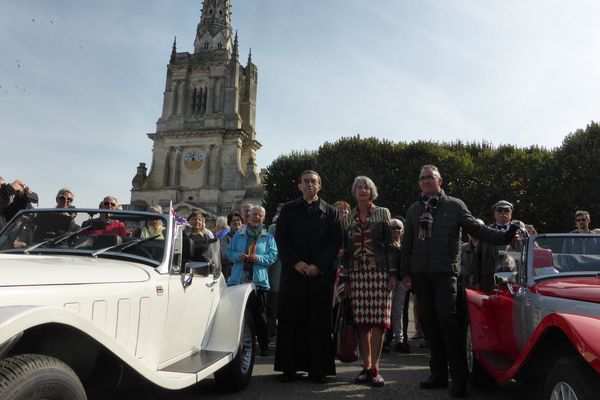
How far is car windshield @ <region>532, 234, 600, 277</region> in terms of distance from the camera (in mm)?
4324

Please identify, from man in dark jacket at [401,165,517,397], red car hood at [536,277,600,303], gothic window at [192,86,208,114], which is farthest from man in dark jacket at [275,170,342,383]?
gothic window at [192,86,208,114]

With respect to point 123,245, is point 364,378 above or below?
below

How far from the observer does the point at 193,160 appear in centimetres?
6169

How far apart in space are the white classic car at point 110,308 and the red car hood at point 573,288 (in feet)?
9.38

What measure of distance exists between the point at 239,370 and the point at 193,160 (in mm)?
58732

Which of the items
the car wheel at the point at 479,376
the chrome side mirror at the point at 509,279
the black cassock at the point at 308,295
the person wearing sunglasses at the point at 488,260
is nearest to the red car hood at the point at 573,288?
the chrome side mirror at the point at 509,279

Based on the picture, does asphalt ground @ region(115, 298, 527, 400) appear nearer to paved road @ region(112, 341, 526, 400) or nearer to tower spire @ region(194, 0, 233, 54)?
paved road @ region(112, 341, 526, 400)

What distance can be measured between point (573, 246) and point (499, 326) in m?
1.06

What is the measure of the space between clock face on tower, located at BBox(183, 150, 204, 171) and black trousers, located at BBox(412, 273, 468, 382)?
58060mm

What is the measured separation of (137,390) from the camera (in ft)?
13.9

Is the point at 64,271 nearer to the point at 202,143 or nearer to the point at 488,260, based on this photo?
the point at 488,260

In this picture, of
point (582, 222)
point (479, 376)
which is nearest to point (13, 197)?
point (479, 376)

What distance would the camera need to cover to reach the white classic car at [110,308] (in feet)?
7.89

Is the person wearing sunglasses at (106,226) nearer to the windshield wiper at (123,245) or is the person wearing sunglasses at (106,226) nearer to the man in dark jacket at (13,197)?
the windshield wiper at (123,245)
